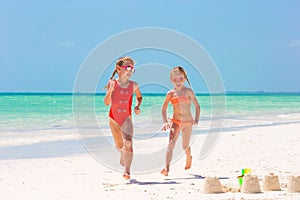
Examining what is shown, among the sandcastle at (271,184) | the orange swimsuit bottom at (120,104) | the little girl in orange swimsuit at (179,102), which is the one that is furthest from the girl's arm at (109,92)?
the sandcastle at (271,184)

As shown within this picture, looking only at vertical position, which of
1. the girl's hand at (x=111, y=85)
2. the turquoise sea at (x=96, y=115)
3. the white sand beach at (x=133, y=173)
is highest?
the turquoise sea at (x=96, y=115)

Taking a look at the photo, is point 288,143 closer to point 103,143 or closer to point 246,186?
point 103,143

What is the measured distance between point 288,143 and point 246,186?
5.87 meters

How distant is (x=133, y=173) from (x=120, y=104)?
4.33 ft

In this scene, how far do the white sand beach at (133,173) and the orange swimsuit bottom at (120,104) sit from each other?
38.0 inches

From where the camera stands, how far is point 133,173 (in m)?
7.91

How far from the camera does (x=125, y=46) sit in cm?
869

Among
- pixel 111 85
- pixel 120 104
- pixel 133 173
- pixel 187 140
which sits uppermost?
pixel 111 85

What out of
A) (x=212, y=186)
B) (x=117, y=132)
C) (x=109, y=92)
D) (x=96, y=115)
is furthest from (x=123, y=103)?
(x=96, y=115)

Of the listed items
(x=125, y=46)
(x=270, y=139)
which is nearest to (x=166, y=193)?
(x=125, y=46)

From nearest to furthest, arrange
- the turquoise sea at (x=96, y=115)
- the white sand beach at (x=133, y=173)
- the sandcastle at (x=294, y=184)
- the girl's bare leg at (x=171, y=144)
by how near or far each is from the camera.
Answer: the sandcastle at (x=294, y=184)
the white sand beach at (x=133, y=173)
the girl's bare leg at (x=171, y=144)
the turquoise sea at (x=96, y=115)

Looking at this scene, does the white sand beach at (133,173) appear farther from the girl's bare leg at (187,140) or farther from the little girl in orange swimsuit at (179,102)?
the little girl in orange swimsuit at (179,102)

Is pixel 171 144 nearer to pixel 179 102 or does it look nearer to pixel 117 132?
pixel 179 102

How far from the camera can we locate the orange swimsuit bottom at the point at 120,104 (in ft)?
24.1
